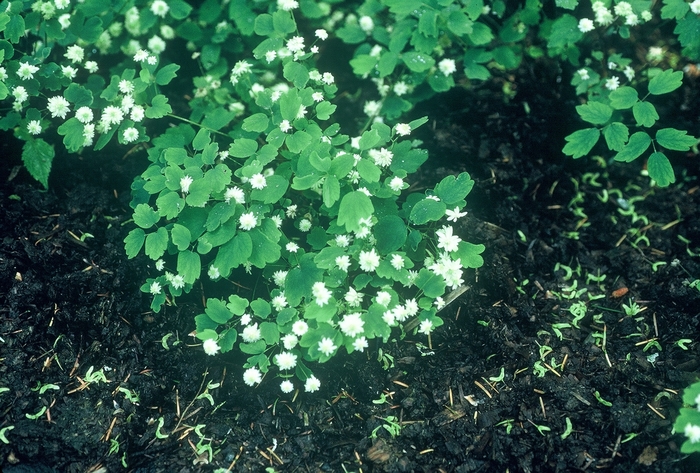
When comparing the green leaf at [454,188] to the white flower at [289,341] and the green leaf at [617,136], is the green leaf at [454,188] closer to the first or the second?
the green leaf at [617,136]

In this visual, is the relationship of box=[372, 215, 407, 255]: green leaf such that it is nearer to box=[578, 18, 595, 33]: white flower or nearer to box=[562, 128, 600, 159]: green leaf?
box=[562, 128, 600, 159]: green leaf

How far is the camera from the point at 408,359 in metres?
2.40

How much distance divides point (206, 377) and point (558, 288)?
71.5 inches

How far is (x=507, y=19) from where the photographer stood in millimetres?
3051

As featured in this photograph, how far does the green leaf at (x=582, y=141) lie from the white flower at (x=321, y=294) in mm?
1371

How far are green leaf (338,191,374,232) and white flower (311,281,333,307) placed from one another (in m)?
0.26

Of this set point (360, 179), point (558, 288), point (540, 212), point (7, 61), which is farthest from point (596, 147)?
point (7, 61)

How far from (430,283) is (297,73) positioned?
1.15 m

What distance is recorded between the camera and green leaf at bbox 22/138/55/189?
2539mm

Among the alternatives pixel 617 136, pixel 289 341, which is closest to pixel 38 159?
pixel 289 341

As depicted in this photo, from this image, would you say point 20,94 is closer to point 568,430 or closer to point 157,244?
point 157,244

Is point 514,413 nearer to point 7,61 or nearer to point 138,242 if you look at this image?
point 138,242

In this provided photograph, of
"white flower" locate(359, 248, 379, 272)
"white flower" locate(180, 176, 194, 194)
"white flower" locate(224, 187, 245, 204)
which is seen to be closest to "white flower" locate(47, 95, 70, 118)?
"white flower" locate(180, 176, 194, 194)

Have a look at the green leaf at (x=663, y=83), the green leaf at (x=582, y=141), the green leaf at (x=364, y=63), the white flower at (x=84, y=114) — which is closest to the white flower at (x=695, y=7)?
the green leaf at (x=663, y=83)
